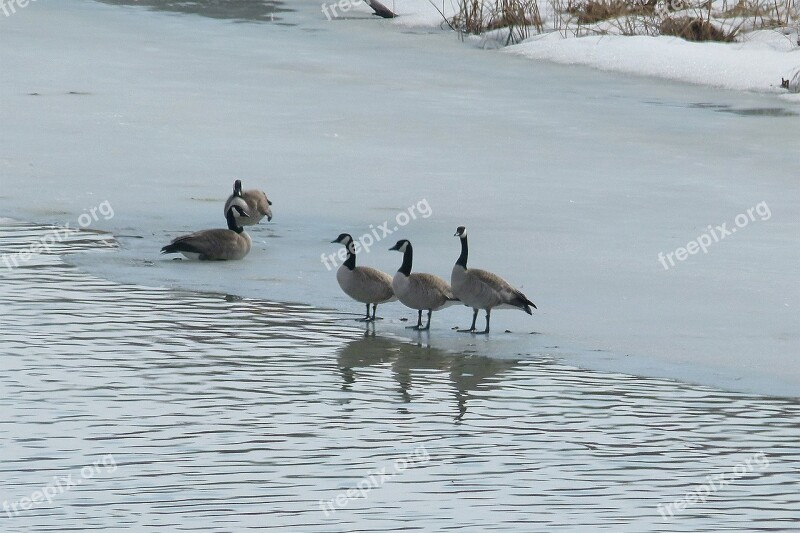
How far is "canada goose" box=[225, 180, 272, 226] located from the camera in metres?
13.0

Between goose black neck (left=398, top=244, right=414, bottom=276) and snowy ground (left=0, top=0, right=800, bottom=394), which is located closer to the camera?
goose black neck (left=398, top=244, right=414, bottom=276)

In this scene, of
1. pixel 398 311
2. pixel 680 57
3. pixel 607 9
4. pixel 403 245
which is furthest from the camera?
pixel 607 9

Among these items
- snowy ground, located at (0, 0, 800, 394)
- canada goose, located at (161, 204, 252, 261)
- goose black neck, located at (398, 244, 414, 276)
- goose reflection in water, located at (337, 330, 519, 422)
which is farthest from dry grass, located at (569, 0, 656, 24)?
goose reflection in water, located at (337, 330, 519, 422)

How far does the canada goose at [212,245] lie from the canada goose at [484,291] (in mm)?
2633

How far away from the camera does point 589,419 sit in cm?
812

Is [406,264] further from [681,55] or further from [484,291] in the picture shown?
[681,55]

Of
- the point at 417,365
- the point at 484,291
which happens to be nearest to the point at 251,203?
the point at 484,291

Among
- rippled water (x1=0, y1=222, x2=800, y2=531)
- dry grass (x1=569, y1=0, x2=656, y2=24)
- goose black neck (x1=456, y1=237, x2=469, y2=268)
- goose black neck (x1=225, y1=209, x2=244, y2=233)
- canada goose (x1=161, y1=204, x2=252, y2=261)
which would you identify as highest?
dry grass (x1=569, y1=0, x2=656, y2=24)

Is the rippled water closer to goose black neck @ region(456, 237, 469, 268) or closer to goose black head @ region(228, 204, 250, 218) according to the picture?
goose black neck @ region(456, 237, 469, 268)

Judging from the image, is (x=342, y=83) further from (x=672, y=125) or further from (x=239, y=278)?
(x=239, y=278)

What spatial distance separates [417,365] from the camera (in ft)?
30.4

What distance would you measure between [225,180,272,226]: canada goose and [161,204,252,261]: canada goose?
2.19ft

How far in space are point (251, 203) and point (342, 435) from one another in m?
5.66

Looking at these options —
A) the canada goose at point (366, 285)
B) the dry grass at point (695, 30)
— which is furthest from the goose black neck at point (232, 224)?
the dry grass at point (695, 30)
